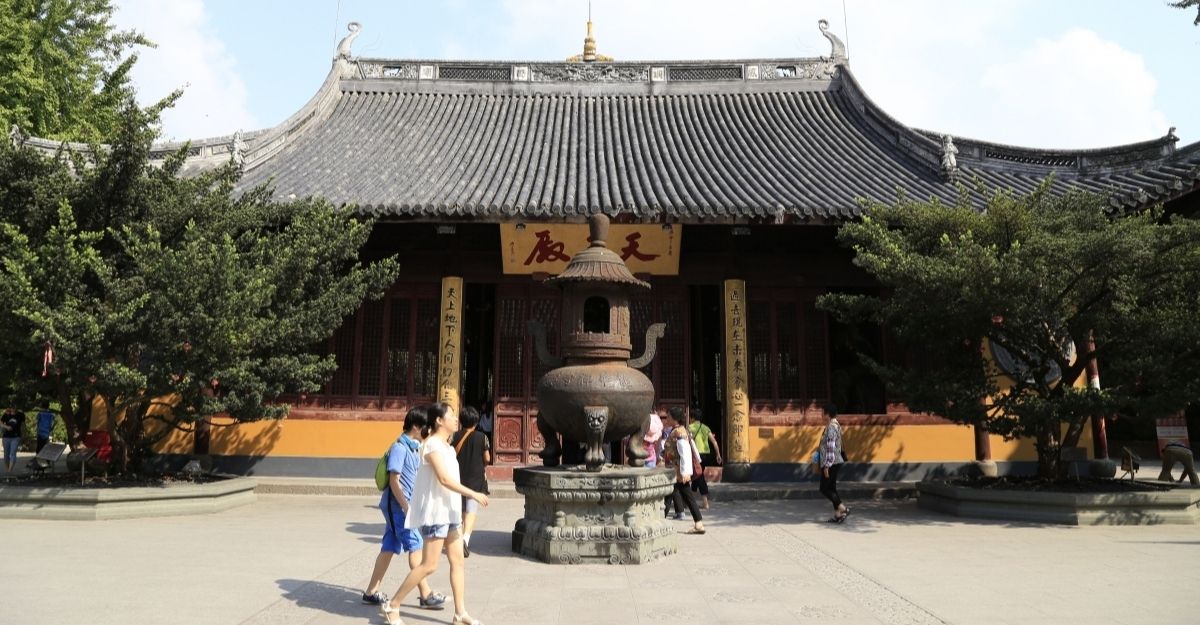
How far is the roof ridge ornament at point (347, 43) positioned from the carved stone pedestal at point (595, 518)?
1408 cm

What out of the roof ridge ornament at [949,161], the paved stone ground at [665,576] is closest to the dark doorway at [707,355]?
the roof ridge ornament at [949,161]

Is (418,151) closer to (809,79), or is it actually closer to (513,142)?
(513,142)

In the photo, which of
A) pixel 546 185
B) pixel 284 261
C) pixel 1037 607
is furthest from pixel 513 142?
pixel 1037 607

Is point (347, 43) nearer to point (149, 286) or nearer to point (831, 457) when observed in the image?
point (149, 286)

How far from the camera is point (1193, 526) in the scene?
7.75 metres

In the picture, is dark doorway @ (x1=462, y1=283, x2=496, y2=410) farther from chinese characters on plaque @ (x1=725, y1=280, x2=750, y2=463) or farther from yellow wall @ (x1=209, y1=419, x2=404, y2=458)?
chinese characters on plaque @ (x1=725, y1=280, x2=750, y2=463)

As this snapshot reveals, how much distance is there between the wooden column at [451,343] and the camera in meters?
11.3

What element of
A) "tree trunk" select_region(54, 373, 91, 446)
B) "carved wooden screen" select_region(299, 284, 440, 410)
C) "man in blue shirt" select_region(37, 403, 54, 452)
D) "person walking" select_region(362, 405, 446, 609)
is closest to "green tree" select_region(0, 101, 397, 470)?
"tree trunk" select_region(54, 373, 91, 446)

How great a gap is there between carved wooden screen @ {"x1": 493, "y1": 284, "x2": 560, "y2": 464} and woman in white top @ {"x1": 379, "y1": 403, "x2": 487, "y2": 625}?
7415 millimetres

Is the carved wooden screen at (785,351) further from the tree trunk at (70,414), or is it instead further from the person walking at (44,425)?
the person walking at (44,425)

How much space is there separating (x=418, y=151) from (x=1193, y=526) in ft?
44.0

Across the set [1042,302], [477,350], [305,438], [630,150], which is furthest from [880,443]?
[305,438]

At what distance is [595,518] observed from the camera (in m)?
6.05

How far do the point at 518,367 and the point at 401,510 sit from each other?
24.1ft
